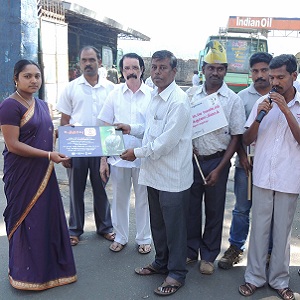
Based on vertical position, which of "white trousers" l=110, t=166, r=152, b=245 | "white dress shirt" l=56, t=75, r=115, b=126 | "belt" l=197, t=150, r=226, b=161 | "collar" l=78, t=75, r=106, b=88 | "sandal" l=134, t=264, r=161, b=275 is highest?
"collar" l=78, t=75, r=106, b=88

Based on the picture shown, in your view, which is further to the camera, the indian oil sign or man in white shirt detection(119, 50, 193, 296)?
the indian oil sign

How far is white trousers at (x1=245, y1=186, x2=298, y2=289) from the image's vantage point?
270cm

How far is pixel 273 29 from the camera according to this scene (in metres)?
22.9

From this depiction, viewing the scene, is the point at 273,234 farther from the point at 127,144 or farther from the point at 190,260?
the point at 127,144

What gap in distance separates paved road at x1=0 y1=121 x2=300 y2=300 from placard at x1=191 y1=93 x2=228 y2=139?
1.20m

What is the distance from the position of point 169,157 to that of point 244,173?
0.79 meters

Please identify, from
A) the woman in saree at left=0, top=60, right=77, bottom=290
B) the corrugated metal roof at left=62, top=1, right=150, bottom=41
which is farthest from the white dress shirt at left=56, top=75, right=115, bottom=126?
the corrugated metal roof at left=62, top=1, right=150, bottom=41

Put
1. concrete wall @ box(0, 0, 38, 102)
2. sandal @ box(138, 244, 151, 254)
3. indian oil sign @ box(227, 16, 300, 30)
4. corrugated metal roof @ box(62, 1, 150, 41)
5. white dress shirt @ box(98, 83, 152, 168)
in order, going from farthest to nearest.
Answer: indian oil sign @ box(227, 16, 300, 30), corrugated metal roof @ box(62, 1, 150, 41), concrete wall @ box(0, 0, 38, 102), sandal @ box(138, 244, 151, 254), white dress shirt @ box(98, 83, 152, 168)

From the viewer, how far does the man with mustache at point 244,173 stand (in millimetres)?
3074

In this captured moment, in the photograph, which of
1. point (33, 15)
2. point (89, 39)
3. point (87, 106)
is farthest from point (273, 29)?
point (87, 106)

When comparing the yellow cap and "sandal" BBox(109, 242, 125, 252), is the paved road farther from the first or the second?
the yellow cap

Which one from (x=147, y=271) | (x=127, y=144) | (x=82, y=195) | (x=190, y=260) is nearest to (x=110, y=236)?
(x=82, y=195)

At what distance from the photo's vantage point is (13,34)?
8945 mm

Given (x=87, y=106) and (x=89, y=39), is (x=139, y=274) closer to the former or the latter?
(x=87, y=106)
